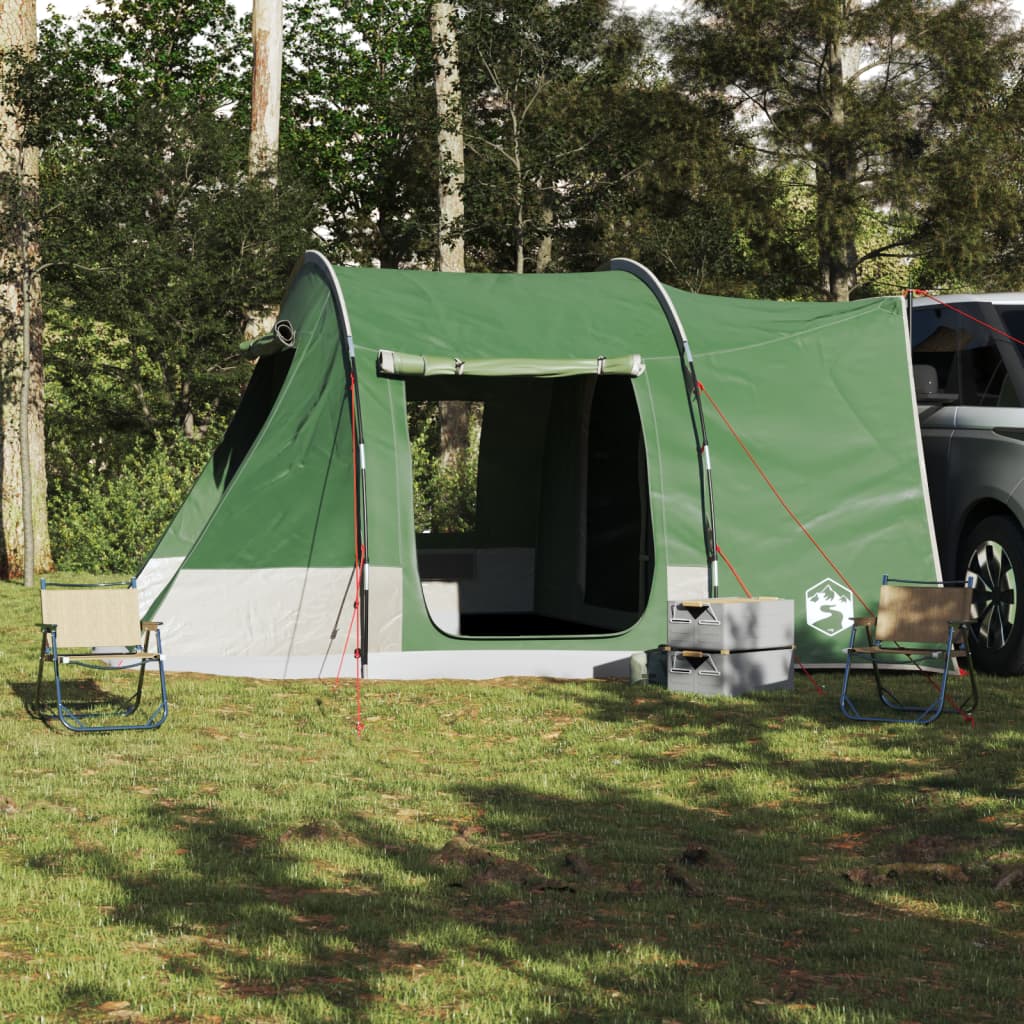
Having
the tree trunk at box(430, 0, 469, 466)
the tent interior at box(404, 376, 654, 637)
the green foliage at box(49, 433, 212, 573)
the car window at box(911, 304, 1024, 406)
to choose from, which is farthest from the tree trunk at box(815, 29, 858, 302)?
the car window at box(911, 304, 1024, 406)

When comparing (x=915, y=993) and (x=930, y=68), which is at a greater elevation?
(x=930, y=68)

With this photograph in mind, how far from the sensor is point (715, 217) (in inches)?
999

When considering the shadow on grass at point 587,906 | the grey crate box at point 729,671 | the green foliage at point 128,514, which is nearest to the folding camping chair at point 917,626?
the grey crate box at point 729,671

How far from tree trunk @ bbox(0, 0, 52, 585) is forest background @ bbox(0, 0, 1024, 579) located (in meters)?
0.04

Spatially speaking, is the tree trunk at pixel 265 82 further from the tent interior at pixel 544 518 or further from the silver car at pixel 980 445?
the silver car at pixel 980 445

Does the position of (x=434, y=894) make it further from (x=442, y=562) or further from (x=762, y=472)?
(x=442, y=562)

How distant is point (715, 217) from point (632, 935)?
2188 cm

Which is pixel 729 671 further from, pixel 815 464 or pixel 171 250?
pixel 171 250

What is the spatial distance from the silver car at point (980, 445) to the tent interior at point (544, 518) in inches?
89.1

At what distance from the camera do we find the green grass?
13.4 ft

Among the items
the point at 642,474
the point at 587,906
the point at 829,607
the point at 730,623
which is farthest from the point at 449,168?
the point at 587,906

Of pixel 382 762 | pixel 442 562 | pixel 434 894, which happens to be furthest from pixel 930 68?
pixel 434 894

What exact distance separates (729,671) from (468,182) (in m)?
15.1

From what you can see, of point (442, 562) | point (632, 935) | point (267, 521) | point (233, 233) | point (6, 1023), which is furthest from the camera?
point (233, 233)
